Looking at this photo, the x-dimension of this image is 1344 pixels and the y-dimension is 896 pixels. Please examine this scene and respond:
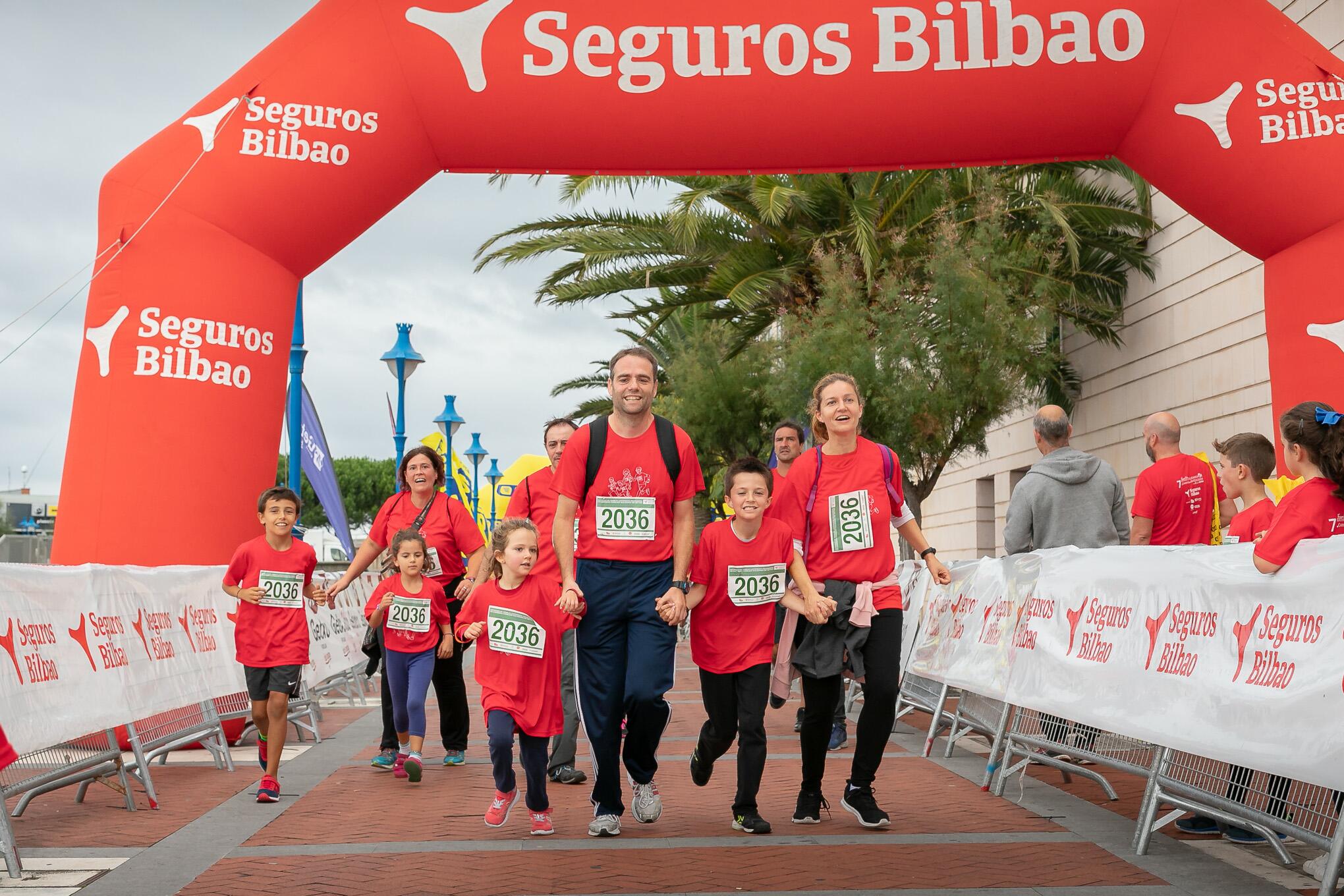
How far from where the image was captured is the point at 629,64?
33.0 ft

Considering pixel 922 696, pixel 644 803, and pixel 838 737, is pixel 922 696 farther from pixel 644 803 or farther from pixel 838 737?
pixel 644 803

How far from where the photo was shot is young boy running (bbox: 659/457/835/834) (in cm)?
611

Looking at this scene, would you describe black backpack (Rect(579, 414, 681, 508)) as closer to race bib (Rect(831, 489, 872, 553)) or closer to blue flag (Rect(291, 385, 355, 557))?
race bib (Rect(831, 489, 872, 553))

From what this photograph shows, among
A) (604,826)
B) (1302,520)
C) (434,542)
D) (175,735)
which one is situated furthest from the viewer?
(434,542)

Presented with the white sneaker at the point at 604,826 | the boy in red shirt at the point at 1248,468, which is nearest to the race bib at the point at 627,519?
the white sneaker at the point at 604,826

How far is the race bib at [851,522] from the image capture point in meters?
6.33

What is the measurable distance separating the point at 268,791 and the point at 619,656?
239 cm

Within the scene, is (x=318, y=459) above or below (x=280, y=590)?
above

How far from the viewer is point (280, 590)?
7559mm

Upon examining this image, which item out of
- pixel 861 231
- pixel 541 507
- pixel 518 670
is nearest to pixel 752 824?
pixel 518 670

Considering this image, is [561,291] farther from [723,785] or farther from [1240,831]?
[1240,831]

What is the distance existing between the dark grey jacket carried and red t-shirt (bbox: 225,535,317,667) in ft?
9.42

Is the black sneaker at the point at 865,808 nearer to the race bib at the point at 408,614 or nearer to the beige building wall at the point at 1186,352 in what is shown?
the race bib at the point at 408,614

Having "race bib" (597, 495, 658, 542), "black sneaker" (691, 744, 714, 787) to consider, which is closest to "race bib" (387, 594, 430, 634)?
"black sneaker" (691, 744, 714, 787)
